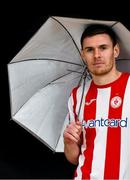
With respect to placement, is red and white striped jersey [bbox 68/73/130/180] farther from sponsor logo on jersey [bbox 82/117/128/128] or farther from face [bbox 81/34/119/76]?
face [bbox 81/34/119/76]

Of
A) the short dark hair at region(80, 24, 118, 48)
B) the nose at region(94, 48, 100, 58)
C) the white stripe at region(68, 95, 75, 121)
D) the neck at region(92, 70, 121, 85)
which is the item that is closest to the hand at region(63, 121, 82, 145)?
the white stripe at region(68, 95, 75, 121)

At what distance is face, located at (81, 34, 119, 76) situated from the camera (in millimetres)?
2104

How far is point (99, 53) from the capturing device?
211 centimetres

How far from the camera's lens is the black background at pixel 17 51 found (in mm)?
3721

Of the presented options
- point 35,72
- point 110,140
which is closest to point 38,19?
point 35,72

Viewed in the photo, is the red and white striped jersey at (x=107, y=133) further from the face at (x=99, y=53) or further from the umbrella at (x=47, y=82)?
the umbrella at (x=47, y=82)

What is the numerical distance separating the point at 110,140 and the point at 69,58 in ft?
1.97

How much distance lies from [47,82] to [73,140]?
477 mm

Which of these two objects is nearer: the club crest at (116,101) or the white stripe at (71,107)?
the club crest at (116,101)

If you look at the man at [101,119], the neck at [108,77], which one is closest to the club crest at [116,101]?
the man at [101,119]

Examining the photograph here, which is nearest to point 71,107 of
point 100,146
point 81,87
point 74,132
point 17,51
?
point 81,87

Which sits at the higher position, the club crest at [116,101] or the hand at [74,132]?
the club crest at [116,101]

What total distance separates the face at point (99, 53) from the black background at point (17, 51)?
62.0 inches

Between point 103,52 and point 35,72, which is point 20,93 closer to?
point 35,72
